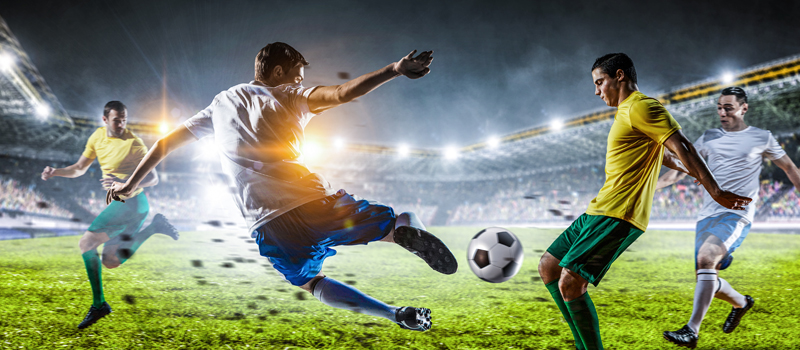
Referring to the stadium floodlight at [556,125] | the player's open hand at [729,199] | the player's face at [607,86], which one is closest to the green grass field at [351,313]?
the player's open hand at [729,199]

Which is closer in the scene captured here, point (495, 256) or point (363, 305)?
point (363, 305)

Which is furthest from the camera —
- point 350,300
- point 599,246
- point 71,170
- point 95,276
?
point 71,170

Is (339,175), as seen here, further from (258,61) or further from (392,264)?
(258,61)

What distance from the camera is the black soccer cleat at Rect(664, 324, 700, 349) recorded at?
273 centimetres

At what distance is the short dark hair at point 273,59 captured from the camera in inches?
84.8

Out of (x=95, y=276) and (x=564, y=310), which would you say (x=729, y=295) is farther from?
(x=95, y=276)

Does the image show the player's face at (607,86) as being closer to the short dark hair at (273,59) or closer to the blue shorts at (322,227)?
the blue shorts at (322,227)

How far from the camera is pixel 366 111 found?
26.7 m

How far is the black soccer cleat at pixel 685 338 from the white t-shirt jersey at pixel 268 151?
2542 millimetres

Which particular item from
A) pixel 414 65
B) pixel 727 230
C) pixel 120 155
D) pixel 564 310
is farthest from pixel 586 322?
pixel 120 155

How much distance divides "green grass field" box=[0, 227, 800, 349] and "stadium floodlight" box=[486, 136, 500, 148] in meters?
12.1

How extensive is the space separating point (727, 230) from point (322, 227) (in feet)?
9.69

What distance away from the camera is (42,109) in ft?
43.9

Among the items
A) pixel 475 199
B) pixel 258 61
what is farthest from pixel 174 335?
pixel 475 199
